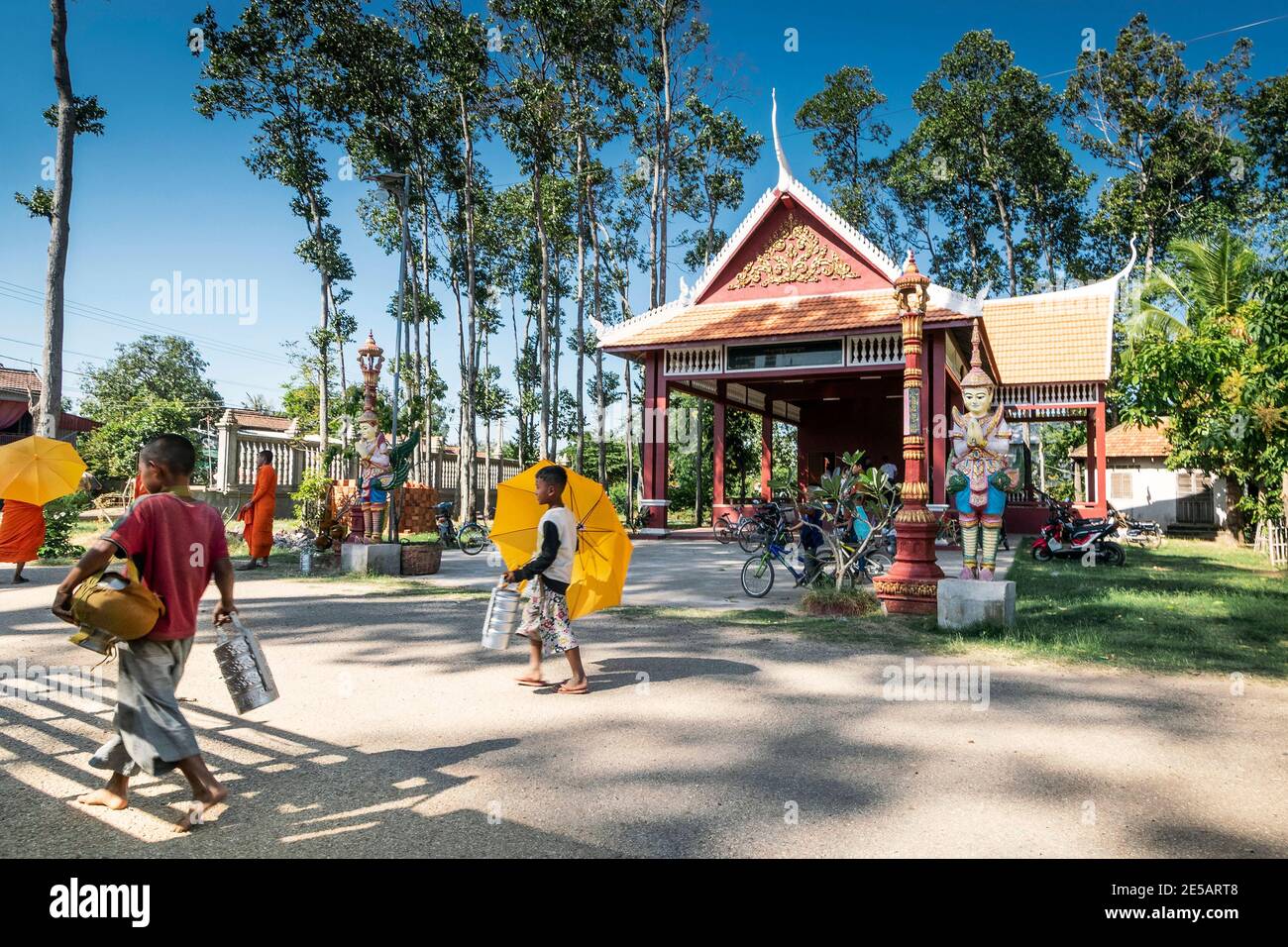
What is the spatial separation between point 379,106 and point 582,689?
21048 millimetres

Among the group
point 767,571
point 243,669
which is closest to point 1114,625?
point 767,571

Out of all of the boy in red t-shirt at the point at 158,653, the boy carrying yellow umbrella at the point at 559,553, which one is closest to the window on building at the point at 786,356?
the boy carrying yellow umbrella at the point at 559,553

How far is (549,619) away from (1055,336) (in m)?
21.7

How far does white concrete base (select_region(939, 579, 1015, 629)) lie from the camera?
7.38m

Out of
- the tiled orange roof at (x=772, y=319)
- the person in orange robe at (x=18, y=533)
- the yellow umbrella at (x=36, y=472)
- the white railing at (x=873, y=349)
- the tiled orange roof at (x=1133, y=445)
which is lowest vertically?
the person in orange robe at (x=18, y=533)

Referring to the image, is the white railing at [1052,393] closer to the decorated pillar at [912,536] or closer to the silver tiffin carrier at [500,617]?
the decorated pillar at [912,536]

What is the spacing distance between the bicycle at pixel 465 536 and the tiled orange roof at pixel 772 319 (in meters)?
5.60

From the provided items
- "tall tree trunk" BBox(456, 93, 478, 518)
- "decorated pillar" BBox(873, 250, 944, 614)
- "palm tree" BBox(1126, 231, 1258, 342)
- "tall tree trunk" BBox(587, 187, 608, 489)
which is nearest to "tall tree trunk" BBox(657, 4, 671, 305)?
"tall tree trunk" BBox(587, 187, 608, 489)

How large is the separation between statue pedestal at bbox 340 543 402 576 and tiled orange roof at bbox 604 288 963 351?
898 centimetres

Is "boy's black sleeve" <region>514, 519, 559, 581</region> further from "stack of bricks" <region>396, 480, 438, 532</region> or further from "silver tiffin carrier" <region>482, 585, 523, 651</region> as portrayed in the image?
"stack of bricks" <region>396, 480, 438, 532</region>

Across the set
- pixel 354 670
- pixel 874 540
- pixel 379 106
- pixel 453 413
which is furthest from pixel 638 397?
pixel 354 670

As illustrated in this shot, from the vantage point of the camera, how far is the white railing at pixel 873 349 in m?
→ 17.5

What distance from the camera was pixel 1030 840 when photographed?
3.04 meters

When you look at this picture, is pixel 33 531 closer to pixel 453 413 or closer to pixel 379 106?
pixel 379 106
